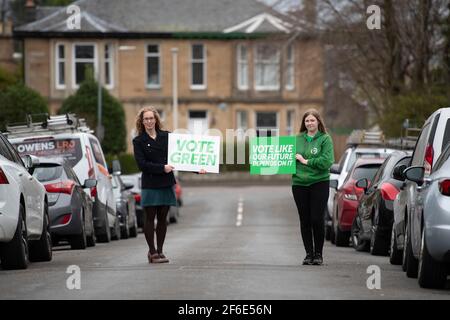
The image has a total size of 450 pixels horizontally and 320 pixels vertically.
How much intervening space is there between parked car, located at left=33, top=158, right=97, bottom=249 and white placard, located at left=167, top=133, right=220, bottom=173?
4957mm

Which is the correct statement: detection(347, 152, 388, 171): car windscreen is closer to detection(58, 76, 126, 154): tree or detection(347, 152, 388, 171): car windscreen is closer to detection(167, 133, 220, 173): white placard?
detection(167, 133, 220, 173): white placard

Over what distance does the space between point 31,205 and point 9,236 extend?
153 centimetres

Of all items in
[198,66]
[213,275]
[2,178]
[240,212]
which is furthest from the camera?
[198,66]

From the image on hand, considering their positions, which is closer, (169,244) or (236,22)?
(169,244)

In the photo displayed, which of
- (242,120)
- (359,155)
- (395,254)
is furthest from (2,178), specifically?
(242,120)

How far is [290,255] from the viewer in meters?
18.5

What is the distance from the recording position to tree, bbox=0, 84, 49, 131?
45.4 m

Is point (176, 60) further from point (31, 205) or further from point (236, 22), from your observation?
point (31, 205)

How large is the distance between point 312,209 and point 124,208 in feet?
40.9

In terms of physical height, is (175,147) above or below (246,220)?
above

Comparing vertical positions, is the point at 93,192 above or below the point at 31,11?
below

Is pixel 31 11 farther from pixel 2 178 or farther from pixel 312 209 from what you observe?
pixel 2 178

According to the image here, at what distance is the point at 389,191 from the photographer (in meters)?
18.8
